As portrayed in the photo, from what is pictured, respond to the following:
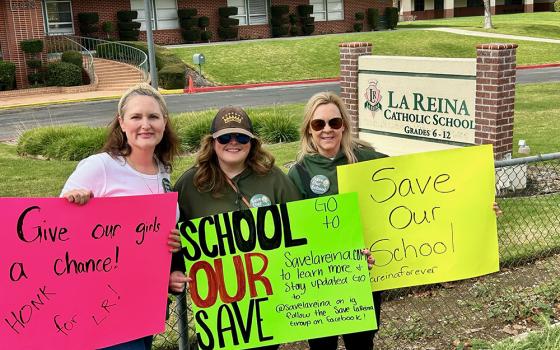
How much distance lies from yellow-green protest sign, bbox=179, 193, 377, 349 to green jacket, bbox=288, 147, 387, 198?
229 mm

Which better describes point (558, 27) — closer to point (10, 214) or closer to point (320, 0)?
point (320, 0)

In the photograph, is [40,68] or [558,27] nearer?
[40,68]

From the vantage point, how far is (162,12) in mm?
36406

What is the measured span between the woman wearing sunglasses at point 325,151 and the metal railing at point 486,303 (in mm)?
882

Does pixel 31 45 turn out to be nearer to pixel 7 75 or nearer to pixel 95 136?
pixel 7 75

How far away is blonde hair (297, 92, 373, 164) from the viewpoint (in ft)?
11.3

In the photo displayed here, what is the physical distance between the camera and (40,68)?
27.9 m

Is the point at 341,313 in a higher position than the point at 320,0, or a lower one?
lower

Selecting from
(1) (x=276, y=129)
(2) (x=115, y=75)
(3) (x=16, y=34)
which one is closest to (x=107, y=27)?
(3) (x=16, y=34)

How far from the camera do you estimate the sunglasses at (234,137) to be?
10.1ft

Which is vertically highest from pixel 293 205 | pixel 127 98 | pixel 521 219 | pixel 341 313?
pixel 127 98

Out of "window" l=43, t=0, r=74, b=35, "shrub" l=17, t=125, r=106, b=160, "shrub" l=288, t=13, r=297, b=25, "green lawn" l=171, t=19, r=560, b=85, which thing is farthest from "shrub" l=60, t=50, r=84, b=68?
"shrub" l=288, t=13, r=297, b=25

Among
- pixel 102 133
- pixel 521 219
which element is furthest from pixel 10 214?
pixel 102 133

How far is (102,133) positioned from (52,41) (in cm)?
1994
